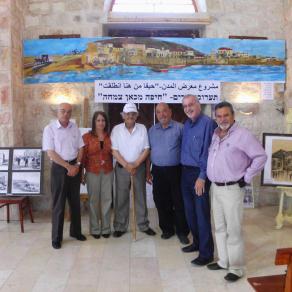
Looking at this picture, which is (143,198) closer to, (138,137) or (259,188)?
(138,137)

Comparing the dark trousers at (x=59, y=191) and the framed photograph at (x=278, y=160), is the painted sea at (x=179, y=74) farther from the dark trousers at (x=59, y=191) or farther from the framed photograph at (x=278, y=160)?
the dark trousers at (x=59, y=191)

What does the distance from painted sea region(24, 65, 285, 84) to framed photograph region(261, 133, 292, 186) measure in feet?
3.86

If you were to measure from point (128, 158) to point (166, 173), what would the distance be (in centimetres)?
46

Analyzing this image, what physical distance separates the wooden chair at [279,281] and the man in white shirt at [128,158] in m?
2.14

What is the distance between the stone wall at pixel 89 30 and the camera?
5.34 m

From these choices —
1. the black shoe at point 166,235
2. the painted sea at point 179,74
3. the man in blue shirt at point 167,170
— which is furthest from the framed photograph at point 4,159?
the black shoe at point 166,235

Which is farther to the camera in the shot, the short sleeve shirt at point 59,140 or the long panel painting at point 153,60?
the long panel painting at point 153,60

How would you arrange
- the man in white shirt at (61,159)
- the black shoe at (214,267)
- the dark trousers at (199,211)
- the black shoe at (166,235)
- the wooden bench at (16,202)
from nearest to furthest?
the black shoe at (214,267) < the dark trousers at (199,211) < the man in white shirt at (61,159) < the black shoe at (166,235) < the wooden bench at (16,202)

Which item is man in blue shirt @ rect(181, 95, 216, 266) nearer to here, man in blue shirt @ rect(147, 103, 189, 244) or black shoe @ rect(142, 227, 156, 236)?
man in blue shirt @ rect(147, 103, 189, 244)

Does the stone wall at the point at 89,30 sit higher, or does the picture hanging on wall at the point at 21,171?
the stone wall at the point at 89,30

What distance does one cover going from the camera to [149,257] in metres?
3.45

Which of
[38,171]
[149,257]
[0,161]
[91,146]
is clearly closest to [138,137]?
[91,146]

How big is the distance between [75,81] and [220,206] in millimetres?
3267

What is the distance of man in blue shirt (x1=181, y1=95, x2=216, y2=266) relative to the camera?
321cm
